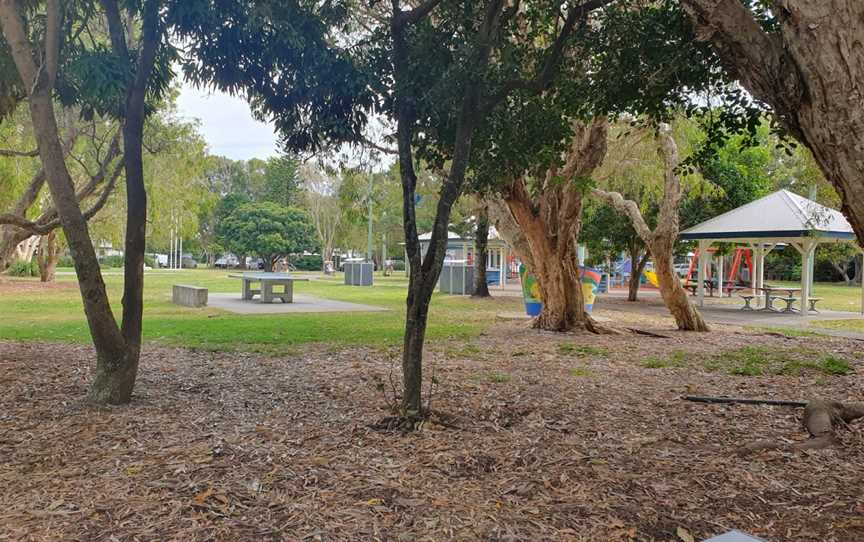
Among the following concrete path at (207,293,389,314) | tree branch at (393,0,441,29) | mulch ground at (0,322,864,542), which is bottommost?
mulch ground at (0,322,864,542)

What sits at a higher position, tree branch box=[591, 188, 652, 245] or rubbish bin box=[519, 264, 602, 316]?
tree branch box=[591, 188, 652, 245]

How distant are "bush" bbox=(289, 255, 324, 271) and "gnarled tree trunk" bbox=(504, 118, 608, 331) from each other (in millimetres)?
48964

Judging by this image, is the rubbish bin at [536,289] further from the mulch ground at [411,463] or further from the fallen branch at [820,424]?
the fallen branch at [820,424]

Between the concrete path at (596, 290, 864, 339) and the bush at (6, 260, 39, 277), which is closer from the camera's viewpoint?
the concrete path at (596, 290, 864, 339)

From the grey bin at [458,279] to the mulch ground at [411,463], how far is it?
64.1 ft

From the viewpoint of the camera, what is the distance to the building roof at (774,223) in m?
17.2

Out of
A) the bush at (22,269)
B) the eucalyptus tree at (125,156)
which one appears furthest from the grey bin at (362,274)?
the eucalyptus tree at (125,156)

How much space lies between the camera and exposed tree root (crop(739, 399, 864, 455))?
4.60 meters

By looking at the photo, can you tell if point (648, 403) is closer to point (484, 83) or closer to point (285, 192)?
point (484, 83)

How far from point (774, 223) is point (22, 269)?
3319 centimetres

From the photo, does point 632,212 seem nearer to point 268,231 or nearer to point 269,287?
point 269,287

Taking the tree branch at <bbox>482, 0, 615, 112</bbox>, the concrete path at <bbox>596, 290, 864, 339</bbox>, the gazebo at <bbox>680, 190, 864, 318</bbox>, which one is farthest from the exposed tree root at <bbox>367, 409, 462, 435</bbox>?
the gazebo at <bbox>680, 190, 864, 318</bbox>

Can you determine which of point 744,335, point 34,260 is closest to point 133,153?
point 744,335

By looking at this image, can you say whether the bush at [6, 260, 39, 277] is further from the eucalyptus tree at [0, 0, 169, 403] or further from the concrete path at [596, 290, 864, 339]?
the eucalyptus tree at [0, 0, 169, 403]
